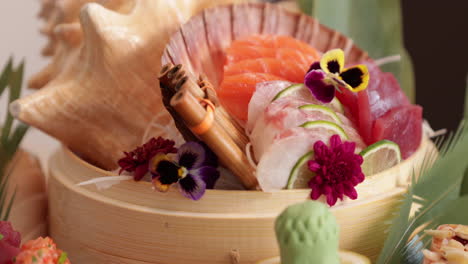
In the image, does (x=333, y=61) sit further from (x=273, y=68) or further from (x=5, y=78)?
(x=5, y=78)

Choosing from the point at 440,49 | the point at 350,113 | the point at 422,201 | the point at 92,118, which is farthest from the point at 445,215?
the point at 440,49

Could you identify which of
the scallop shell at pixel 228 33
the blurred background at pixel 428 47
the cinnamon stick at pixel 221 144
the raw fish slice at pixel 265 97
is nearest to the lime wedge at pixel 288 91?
the raw fish slice at pixel 265 97

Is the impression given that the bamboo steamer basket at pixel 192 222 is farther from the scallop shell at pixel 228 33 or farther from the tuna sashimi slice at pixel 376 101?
the scallop shell at pixel 228 33

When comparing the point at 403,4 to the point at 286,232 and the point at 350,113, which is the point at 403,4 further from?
the point at 286,232

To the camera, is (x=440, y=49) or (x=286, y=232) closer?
(x=286, y=232)

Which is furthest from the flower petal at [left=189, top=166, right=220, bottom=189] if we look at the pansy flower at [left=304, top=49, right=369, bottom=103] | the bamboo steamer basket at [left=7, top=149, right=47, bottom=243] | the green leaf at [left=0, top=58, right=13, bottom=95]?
the green leaf at [left=0, top=58, right=13, bottom=95]

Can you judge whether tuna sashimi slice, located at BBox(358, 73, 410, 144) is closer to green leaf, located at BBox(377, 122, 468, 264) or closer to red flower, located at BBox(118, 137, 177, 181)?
green leaf, located at BBox(377, 122, 468, 264)
